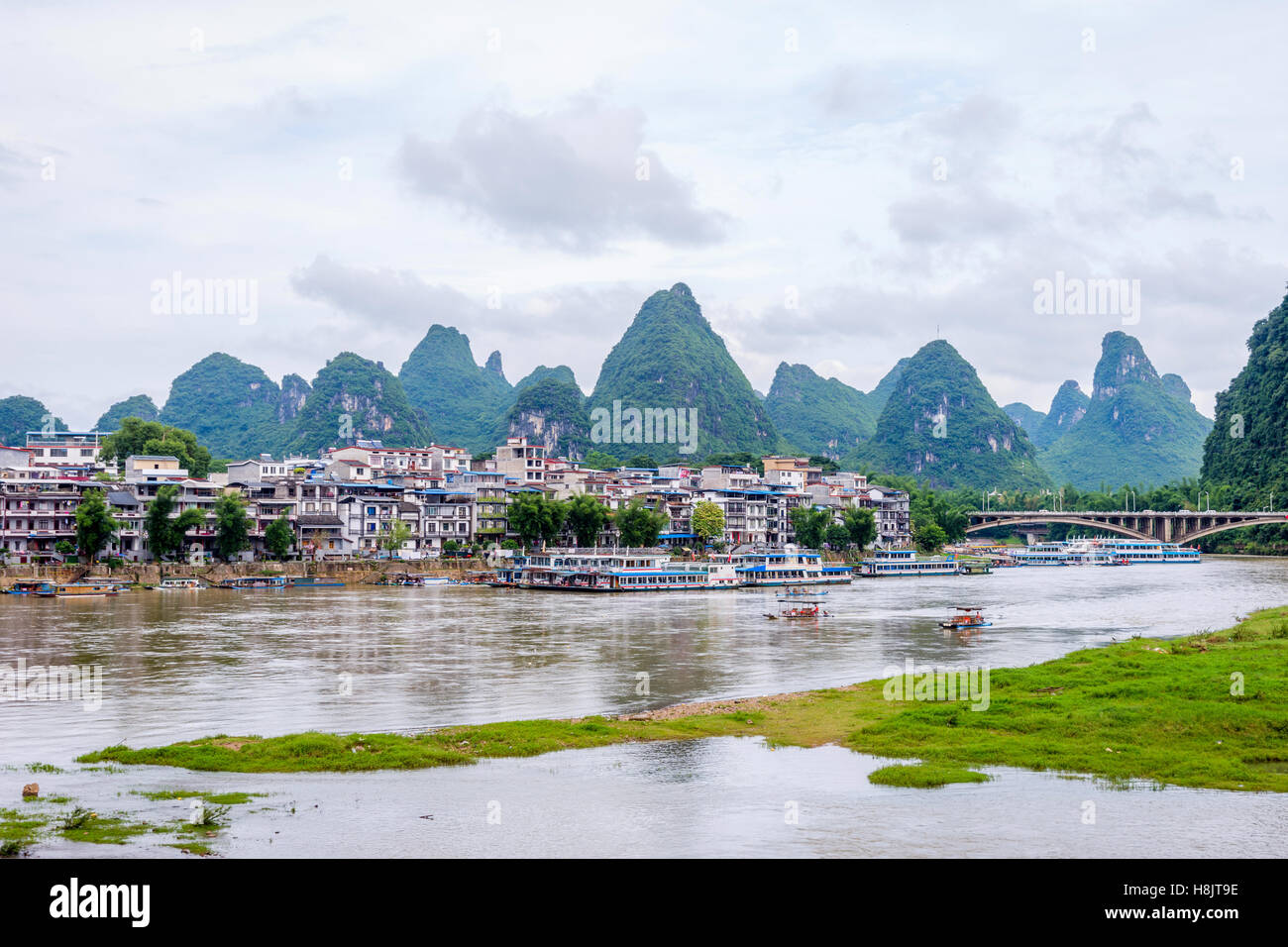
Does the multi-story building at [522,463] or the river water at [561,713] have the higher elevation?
the multi-story building at [522,463]

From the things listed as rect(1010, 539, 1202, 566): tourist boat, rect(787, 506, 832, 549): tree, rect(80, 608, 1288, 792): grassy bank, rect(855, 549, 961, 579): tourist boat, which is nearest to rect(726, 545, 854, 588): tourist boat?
rect(855, 549, 961, 579): tourist boat

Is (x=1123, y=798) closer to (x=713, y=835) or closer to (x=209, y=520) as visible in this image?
(x=713, y=835)

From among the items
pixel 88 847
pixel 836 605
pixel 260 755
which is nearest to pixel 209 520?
pixel 836 605

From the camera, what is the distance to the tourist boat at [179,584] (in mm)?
65250

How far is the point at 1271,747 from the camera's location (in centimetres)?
2078

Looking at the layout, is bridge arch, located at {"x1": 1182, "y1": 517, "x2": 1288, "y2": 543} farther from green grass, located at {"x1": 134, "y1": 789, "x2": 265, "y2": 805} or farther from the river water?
green grass, located at {"x1": 134, "y1": 789, "x2": 265, "y2": 805}

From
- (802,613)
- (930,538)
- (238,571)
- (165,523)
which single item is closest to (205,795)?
(802,613)

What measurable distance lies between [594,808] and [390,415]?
141930 mm

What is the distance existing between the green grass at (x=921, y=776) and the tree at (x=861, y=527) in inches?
3164

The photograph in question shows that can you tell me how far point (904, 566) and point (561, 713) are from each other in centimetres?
7169

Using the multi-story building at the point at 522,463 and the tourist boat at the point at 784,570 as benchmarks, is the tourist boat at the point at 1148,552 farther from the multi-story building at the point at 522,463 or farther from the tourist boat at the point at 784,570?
the multi-story building at the point at 522,463

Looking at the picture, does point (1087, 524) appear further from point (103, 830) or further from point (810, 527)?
point (103, 830)

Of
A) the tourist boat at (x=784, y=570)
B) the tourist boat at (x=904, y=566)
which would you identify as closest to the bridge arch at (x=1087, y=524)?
the tourist boat at (x=904, y=566)
